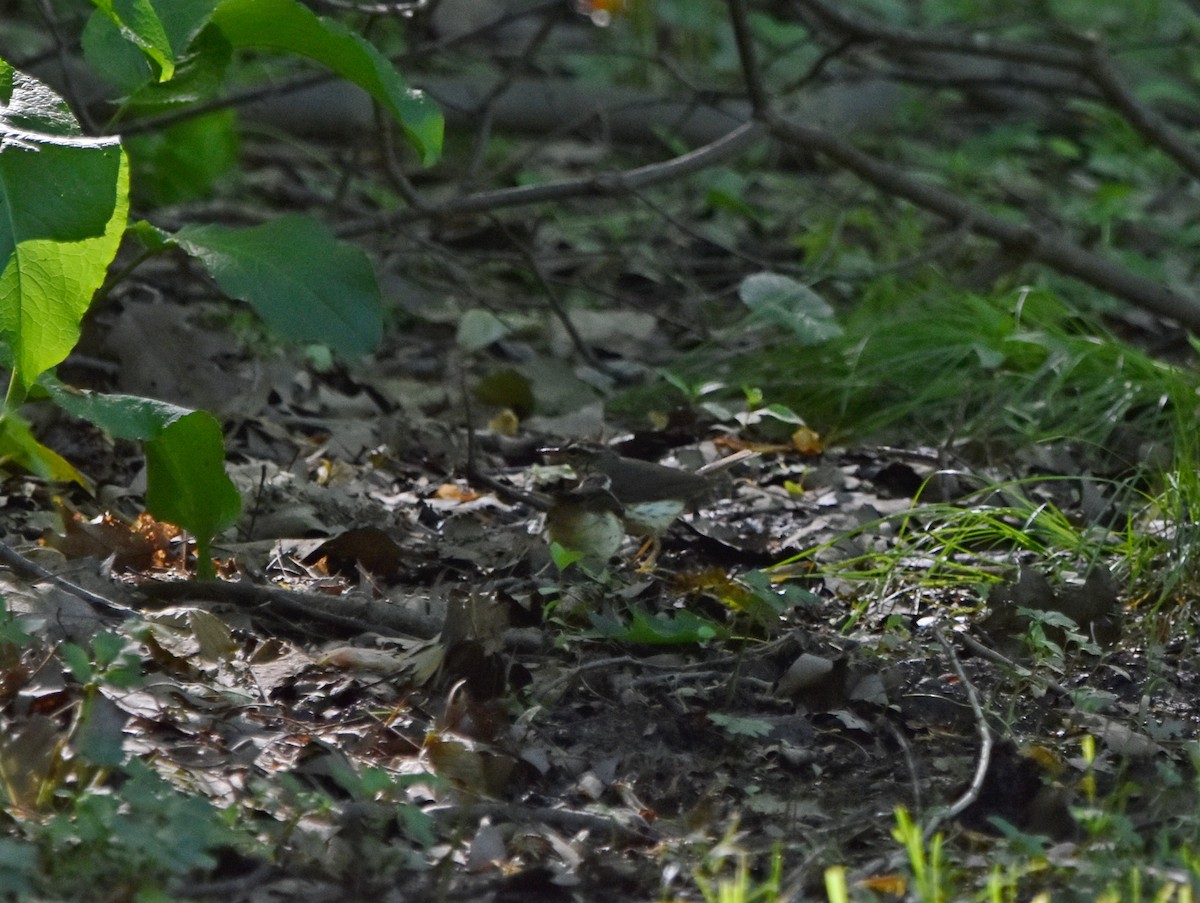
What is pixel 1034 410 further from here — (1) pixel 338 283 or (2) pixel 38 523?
(2) pixel 38 523

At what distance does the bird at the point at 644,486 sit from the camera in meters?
2.66

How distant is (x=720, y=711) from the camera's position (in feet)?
6.92

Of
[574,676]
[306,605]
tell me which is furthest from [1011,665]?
[306,605]

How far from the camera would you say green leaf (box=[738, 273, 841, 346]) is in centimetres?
342

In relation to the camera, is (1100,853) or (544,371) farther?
(544,371)

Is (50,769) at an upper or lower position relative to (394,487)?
upper

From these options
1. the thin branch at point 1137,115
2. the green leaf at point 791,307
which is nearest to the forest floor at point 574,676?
the green leaf at point 791,307

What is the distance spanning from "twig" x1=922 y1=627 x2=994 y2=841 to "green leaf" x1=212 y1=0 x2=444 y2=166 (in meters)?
1.10

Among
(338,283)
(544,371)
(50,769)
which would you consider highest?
(338,283)

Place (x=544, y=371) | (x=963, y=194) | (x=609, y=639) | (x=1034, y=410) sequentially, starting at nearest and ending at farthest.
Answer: (x=609, y=639) → (x=1034, y=410) → (x=544, y=371) → (x=963, y=194)

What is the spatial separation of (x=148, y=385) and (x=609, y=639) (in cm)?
134

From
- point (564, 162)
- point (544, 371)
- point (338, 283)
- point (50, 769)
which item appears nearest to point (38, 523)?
point (338, 283)

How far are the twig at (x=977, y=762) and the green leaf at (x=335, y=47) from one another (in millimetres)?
1100

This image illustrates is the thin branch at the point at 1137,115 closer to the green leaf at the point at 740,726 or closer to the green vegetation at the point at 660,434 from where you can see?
the green vegetation at the point at 660,434
